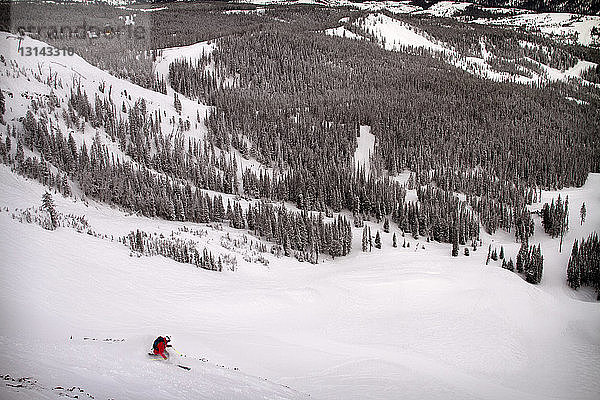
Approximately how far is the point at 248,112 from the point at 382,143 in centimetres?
3405

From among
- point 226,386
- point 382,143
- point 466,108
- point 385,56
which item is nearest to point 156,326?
point 226,386

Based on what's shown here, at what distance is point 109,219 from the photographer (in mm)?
48500

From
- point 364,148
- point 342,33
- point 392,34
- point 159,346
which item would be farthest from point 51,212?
point 392,34

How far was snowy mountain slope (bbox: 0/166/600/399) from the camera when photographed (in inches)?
738

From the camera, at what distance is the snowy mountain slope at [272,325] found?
18734 millimetres

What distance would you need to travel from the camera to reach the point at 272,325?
31.5m

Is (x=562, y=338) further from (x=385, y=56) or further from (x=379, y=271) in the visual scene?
(x=385, y=56)

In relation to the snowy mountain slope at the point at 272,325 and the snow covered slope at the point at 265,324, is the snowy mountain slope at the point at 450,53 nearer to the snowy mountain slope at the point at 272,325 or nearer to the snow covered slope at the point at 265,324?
the snow covered slope at the point at 265,324

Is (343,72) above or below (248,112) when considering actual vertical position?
above

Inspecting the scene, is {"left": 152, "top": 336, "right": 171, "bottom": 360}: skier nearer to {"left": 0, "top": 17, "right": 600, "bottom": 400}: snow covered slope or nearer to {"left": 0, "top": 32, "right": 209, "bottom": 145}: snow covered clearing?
{"left": 0, "top": 17, "right": 600, "bottom": 400}: snow covered slope

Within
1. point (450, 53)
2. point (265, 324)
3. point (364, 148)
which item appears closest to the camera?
point (265, 324)

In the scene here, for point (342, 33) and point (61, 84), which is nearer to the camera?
point (61, 84)

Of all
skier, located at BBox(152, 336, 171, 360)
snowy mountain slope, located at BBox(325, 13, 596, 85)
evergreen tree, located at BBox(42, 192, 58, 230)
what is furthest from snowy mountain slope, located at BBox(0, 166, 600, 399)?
snowy mountain slope, located at BBox(325, 13, 596, 85)

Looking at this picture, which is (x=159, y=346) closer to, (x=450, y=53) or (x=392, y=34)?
(x=450, y=53)
